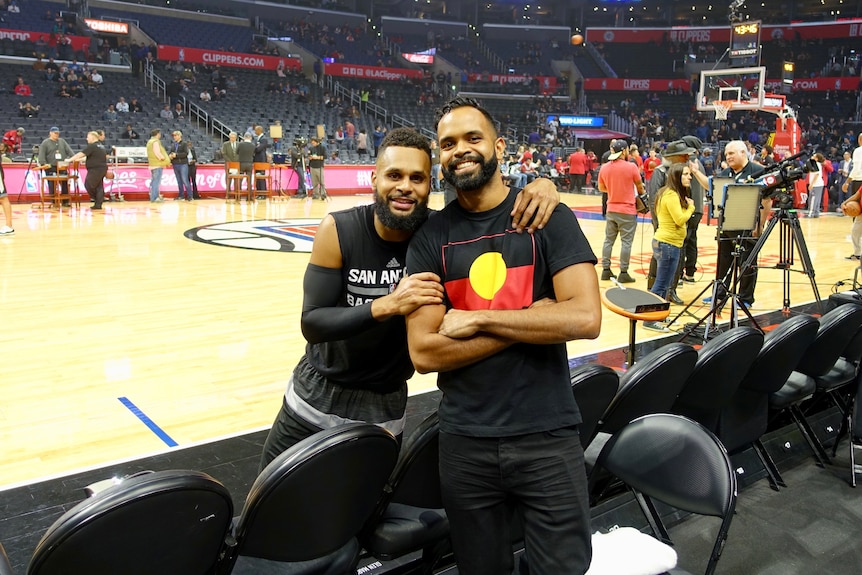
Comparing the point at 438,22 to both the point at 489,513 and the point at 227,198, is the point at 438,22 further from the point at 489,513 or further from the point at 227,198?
the point at 489,513

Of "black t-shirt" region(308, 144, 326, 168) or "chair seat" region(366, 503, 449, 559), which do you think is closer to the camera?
"chair seat" region(366, 503, 449, 559)

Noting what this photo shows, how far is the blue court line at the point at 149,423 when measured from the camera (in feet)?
11.6

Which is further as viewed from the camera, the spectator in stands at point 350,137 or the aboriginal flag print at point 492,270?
the spectator in stands at point 350,137

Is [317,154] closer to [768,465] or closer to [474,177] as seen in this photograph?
[768,465]

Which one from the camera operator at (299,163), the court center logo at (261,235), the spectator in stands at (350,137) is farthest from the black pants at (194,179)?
the spectator in stands at (350,137)

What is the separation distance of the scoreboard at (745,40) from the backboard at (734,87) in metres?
0.53

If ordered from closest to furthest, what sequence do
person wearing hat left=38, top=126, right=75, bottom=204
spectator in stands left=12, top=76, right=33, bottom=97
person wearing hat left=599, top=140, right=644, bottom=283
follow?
person wearing hat left=599, top=140, right=644, bottom=283 < person wearing hat left=38, top=126, right=75, bottom=204 < spectator in stands left=12, top=76, right=33, bottom=97

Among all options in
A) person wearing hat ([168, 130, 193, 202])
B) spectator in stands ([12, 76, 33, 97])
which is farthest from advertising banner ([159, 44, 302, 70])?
person wearing hat ([168, 130, 193, 202])

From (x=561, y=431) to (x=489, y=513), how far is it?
10.7 inches

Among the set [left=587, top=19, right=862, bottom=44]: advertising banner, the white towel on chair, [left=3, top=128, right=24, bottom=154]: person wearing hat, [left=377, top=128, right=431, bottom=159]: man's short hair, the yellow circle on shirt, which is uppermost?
[left=587, top=19, right=862, bottom=44]: advertising banner

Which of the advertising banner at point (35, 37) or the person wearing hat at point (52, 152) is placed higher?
the advertising banner at point (35, 37)

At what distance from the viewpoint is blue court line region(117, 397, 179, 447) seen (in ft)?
11.6

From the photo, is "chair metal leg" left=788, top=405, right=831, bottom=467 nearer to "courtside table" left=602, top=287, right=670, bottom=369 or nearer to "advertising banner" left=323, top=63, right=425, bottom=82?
"courtside table" left=602, top=287, right=670, bottom=369

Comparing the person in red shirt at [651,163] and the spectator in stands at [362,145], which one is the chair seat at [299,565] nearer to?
the person in red shirt at [651,163]
